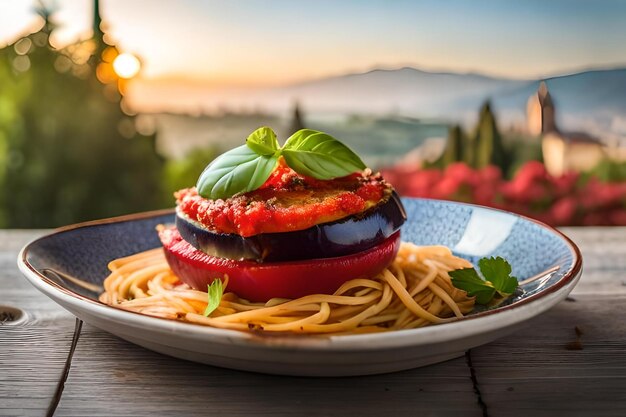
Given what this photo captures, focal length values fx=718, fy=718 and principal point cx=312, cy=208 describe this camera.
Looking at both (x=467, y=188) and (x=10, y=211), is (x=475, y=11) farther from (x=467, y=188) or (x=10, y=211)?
(x=10, y=211)

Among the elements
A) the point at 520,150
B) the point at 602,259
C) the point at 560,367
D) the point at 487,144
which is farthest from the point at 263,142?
the point at 520,150

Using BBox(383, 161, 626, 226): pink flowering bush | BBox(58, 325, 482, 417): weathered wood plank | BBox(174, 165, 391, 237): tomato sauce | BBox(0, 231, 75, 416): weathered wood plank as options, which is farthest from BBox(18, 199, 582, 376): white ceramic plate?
BBox(383, 161, 626, 226): pink flowering bush

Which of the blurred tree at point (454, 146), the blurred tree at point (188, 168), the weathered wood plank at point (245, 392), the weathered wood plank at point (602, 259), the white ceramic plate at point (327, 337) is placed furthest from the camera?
the blurred tree at point (454, 146)

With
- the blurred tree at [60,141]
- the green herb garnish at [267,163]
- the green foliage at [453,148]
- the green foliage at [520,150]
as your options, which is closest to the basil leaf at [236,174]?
the green herb garnish at [267,163]

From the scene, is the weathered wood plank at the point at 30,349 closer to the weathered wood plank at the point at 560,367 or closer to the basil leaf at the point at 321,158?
the basil leaf at the point at 321,158

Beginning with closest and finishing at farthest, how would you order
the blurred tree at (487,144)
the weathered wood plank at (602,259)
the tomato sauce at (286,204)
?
the tomato sauce at (286,204) < the weathered wood plank at (602,259) < the blurred tree at (487,144)

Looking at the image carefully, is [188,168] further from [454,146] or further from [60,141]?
[454,146]
